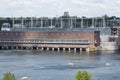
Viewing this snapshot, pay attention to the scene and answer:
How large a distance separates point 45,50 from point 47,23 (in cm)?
4660

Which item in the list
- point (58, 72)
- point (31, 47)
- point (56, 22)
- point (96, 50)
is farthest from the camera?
point (56, 22)

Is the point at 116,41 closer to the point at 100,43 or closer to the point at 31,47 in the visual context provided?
the point at 100,43

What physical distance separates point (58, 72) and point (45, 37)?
42490mm

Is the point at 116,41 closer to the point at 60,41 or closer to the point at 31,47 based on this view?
the point at 60,41

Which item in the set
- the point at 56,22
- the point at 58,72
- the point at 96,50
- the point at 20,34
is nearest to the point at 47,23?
the point at 56,22

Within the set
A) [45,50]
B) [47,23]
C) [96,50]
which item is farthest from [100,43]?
[47,23]

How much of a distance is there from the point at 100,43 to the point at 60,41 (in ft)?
22.5

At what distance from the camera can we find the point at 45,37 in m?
89.9

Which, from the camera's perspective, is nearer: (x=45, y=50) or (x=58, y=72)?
(x=58, y=72)

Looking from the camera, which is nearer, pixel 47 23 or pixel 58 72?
pixel 58 72

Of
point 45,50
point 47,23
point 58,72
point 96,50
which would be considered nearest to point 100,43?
point 96,50

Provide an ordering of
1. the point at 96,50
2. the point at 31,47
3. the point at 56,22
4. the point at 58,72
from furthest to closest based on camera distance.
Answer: the point at 56,22, the point at 31,47, the point at 96,50, the point at 58,72

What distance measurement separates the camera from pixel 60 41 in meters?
87.9


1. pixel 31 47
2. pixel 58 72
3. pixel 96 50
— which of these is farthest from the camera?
pixel 31 47
